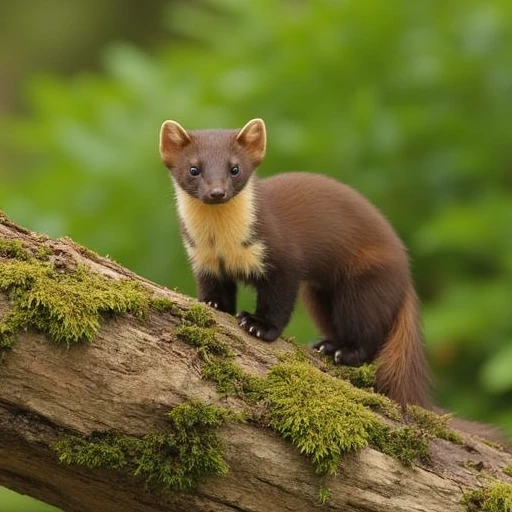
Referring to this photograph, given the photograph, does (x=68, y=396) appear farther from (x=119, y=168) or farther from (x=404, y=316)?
(x=119, y=168)

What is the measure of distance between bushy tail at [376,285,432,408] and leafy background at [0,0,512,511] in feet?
5.91

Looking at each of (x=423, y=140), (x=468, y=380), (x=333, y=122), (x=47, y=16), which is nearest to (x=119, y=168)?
(x=333, y=122)

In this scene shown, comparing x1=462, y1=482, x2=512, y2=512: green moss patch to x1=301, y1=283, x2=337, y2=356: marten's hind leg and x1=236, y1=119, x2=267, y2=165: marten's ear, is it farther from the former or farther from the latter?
x1=236, y1=119, x2=267, y2=165: marten's ear

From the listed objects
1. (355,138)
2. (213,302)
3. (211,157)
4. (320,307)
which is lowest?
(213,302)

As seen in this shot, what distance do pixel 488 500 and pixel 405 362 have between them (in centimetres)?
119

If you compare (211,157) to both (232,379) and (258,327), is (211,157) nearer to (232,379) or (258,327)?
(258,327)

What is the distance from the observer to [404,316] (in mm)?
6723

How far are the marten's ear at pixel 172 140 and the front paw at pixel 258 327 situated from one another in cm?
106

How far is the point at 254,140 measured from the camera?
255 inches

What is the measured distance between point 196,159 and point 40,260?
146 centimetres

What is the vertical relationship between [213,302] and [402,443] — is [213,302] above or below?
above

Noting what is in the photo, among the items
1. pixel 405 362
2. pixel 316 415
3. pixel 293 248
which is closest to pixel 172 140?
pixel 293 248

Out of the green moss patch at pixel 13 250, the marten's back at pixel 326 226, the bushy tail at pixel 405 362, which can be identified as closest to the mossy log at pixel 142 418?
the green moss patch at pixel 13 250

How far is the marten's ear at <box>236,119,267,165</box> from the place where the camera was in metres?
6.45
